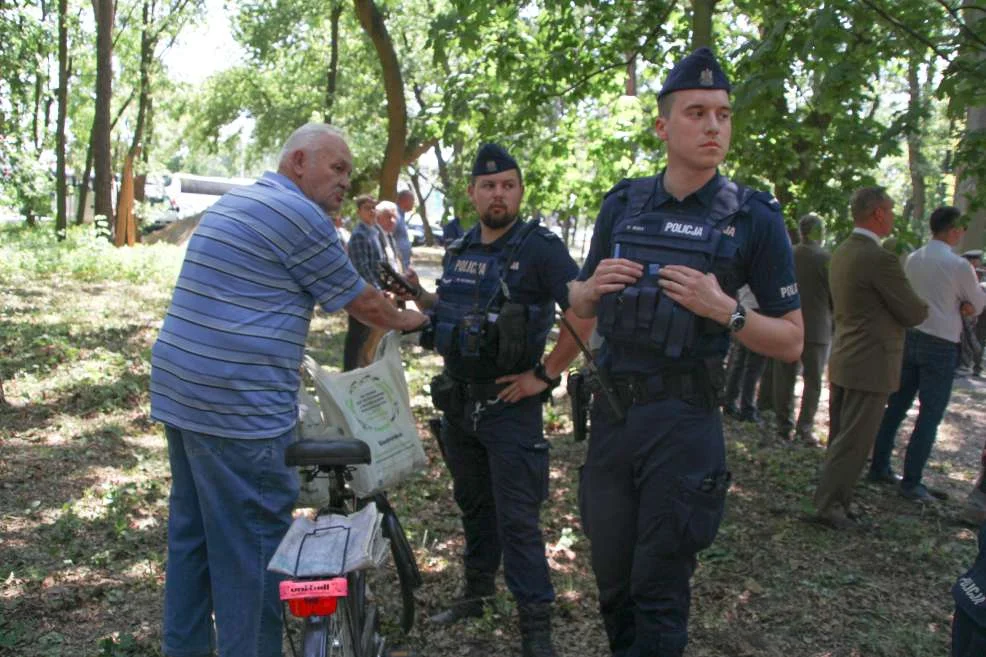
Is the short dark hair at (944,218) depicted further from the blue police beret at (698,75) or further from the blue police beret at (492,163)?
the blue police beret at (698,75)

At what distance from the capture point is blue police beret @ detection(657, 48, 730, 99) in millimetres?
2934

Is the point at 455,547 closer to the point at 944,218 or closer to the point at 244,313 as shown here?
the point at 244,313

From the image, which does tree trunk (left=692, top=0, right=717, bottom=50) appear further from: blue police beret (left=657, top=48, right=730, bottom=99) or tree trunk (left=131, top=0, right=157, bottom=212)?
tree trunk (left=131, top=0, right=157, bottom=212)

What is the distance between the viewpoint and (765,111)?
19.1 feet

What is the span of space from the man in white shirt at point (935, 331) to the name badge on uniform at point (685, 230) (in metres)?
4.53

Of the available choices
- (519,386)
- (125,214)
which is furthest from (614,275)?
(125,214)

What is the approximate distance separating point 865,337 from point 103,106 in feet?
60.8

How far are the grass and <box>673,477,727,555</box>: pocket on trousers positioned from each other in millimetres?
1621

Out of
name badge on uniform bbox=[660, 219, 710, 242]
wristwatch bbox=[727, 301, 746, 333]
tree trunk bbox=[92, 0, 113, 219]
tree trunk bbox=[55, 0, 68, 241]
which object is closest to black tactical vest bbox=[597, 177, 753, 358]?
name badge on uniform bbox=[660, 219, 710, 242]

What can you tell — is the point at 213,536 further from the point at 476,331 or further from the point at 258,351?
the point at 476,331

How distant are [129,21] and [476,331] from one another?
28.3 metres

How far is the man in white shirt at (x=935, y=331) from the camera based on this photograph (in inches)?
266

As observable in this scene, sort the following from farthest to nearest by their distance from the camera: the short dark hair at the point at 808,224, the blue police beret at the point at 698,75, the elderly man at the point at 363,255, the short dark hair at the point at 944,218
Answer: the elderly man at the point at 363,255 < the short dark hair at the point at 808,224 < the short dark hair at the point at 944,218 < the blue police beret at the point at 698,75

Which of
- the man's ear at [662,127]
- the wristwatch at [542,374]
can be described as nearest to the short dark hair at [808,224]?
the wristwatch at [542,374]
